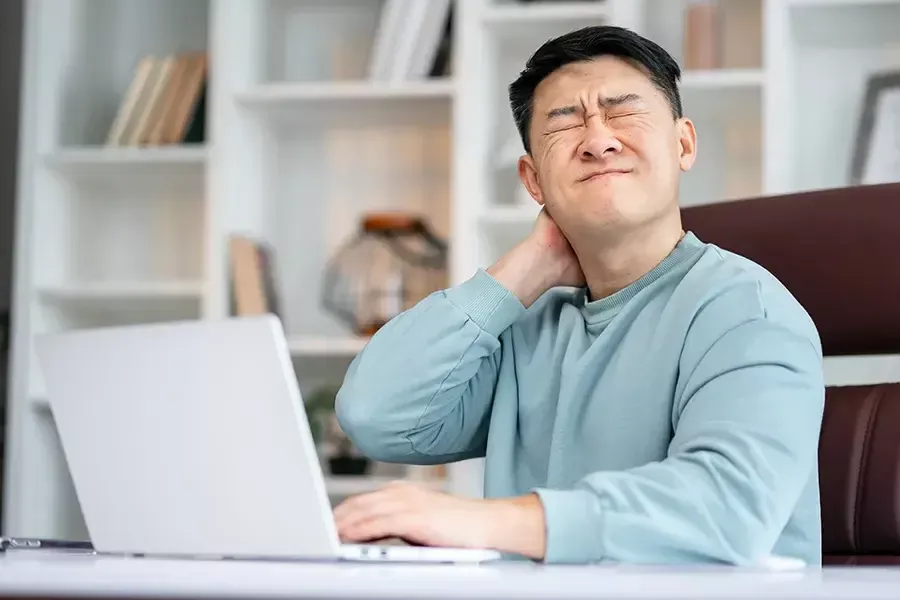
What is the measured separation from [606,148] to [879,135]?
1.39m

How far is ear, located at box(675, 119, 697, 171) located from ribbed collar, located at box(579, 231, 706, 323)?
0.14 meters

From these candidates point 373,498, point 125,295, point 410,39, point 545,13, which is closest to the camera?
point 373,498

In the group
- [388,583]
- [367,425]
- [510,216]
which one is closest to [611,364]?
[367,425]

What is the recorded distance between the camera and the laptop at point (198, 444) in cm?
81

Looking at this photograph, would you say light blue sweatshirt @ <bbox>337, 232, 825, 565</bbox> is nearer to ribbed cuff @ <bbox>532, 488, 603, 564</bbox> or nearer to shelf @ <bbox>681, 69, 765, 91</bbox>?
ribbed cuff @ <bbox>532, 488, 603, 564</bbox>

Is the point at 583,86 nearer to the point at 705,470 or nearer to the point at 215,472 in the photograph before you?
the point at 705,470

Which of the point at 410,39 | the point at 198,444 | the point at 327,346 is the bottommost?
the point at 327,346

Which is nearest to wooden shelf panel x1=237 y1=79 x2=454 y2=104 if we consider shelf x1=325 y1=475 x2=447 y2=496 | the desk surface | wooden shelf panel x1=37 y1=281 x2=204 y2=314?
wooden shelf panel x1=37 y1=281 x2=204 y2=314

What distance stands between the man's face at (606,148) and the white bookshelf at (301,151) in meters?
1.09

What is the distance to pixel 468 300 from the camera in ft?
4.58

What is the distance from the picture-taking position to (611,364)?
1.31 m

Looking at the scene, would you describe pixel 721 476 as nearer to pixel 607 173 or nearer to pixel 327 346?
pixel 607 173

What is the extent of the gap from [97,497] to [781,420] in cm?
60

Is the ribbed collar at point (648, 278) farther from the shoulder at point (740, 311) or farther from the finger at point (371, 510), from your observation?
the finger at point (371, 510)
